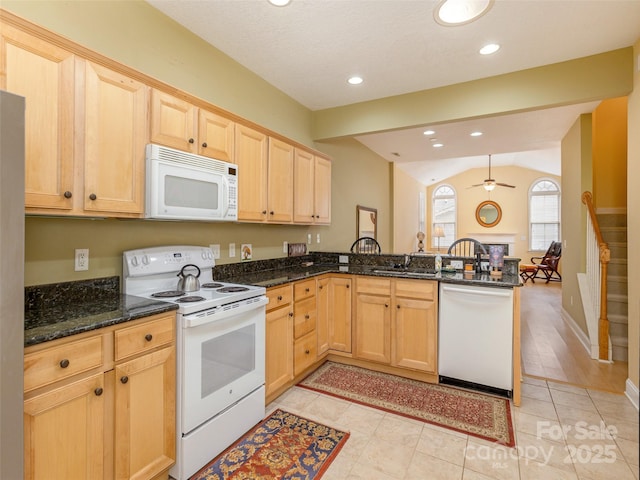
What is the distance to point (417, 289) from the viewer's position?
280 cm

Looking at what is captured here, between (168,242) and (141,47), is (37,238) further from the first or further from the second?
(141,47)

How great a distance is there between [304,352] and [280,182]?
1.53 meters

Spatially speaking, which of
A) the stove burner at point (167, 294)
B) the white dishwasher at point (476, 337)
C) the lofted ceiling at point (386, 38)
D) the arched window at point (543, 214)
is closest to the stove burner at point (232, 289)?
the stove burner at point (167, 294)

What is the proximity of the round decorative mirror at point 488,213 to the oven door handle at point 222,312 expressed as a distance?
9.71m

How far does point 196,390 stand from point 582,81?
3680 mm

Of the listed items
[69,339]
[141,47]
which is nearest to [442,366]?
[69,339]

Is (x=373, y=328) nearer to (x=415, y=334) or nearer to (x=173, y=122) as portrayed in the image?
(x=415, y=334)

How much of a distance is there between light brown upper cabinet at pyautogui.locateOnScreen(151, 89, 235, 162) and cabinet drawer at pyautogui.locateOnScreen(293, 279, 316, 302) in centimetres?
114

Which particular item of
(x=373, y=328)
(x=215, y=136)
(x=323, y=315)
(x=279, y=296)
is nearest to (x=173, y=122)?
(x=215, y=136)

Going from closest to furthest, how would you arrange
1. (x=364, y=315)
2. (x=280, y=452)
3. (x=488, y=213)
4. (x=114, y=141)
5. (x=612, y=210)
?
(x=114, y=141) < (x=280, y=452) < (x=364, y=315) < (x=612, y=210) < (x=488, y=213)

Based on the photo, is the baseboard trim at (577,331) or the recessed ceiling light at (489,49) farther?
the baseboard trim at (577,331)

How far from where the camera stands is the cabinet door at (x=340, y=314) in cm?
313

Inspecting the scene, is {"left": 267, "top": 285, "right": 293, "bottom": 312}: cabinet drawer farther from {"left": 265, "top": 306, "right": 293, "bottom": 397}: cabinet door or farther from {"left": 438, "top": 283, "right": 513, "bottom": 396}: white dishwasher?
{"left": 438, "top": 283, "right": 513, "bottom": 396}: white dishwasher

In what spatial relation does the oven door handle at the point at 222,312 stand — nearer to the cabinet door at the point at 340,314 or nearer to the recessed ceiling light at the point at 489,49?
the cabinet door at the point at 340,314
